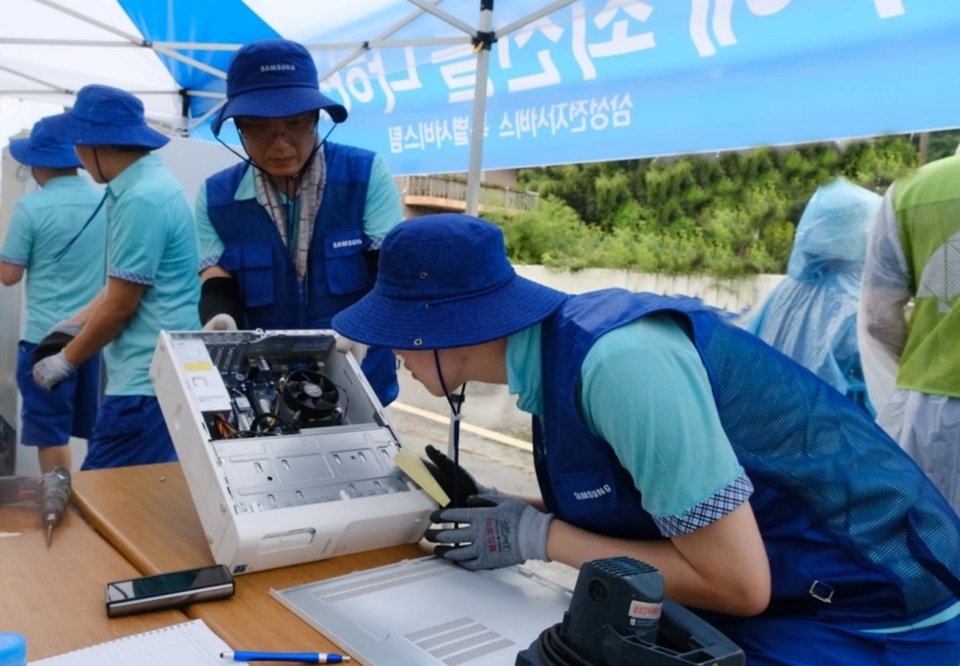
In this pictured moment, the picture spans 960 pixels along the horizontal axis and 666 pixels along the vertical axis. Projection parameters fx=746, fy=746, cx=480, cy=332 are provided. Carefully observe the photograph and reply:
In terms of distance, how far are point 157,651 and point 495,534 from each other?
1.47 ft

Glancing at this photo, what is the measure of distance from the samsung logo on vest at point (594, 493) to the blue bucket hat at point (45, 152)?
94.1 inches

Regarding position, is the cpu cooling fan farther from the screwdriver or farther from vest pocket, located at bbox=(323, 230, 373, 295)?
vest pocket, located at bbox=(323, 230, 373, 295)

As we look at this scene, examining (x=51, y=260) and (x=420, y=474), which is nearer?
(x=420, y=474)

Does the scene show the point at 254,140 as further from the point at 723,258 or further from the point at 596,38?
the point at 723,258

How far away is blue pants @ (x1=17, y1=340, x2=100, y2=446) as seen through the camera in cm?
267

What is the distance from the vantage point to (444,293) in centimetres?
94

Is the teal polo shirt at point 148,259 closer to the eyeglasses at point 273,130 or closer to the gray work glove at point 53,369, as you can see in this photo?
the gray work glove at point 53,369

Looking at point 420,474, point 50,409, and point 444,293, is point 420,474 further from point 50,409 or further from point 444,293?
point 50,409

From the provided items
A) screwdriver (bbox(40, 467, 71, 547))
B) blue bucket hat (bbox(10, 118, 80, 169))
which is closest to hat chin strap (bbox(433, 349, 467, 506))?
screwdriver (bbox(40, 467, 71, 547))

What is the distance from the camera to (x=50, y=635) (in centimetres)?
84

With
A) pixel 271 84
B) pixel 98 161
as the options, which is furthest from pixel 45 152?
pixel 271 84

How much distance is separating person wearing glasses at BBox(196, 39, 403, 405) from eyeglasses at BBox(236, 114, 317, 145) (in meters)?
0.02

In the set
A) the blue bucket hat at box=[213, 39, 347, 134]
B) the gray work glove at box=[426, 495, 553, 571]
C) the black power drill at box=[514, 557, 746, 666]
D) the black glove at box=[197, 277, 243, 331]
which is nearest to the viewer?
the black power drill at box=[514, 557, 746, 666]

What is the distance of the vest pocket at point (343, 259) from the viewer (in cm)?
182
